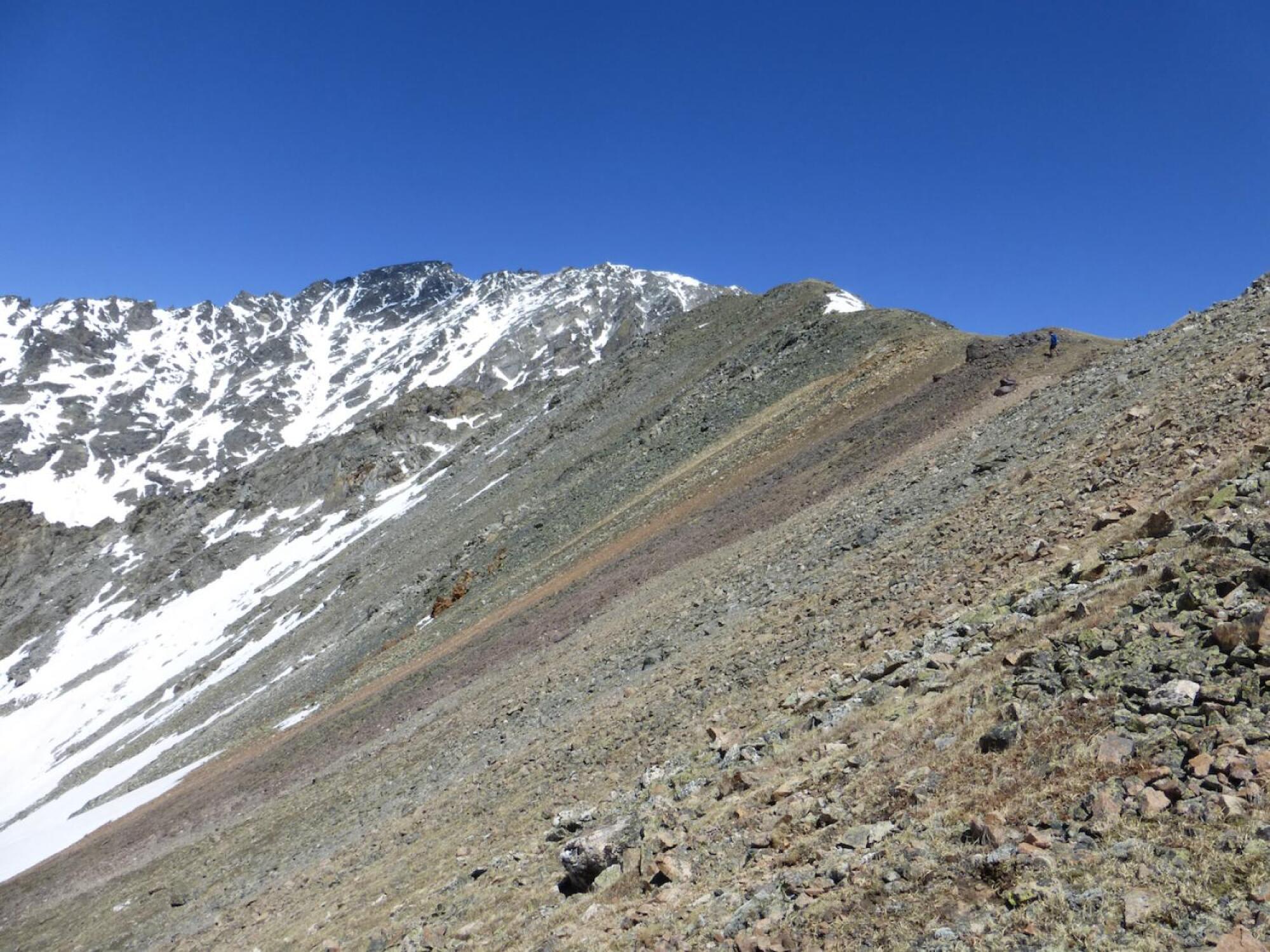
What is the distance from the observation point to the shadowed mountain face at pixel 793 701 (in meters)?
6.60

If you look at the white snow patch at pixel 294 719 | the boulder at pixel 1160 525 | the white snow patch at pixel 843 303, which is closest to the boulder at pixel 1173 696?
the boulder at pixel 1160 525

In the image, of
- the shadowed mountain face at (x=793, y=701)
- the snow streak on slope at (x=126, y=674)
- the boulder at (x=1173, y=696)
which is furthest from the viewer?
the snow streak on slope at (x=126, y=674)

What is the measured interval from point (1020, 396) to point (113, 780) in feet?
198

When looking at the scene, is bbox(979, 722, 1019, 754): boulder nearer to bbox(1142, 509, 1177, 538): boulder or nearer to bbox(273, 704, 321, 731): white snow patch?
bbox(1142, 509, 1177, 538): boulder

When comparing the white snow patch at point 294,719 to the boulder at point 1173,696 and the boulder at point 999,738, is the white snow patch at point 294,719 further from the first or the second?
the boulder at point 1173,696

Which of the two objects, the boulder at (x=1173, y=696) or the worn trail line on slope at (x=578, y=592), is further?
the worn trail line on slope at (x=578, y=592)

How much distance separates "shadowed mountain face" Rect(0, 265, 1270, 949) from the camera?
260 inches

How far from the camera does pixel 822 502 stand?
1023 inches

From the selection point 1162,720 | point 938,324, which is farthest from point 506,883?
point 938,324

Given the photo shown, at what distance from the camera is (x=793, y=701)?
12117mm

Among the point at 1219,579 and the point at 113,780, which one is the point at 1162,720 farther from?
the point at 113,780

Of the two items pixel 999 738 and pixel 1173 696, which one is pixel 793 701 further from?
pixel 1173 696

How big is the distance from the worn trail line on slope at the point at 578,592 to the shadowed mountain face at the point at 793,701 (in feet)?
0.90

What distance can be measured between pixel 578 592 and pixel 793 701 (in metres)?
19.8
